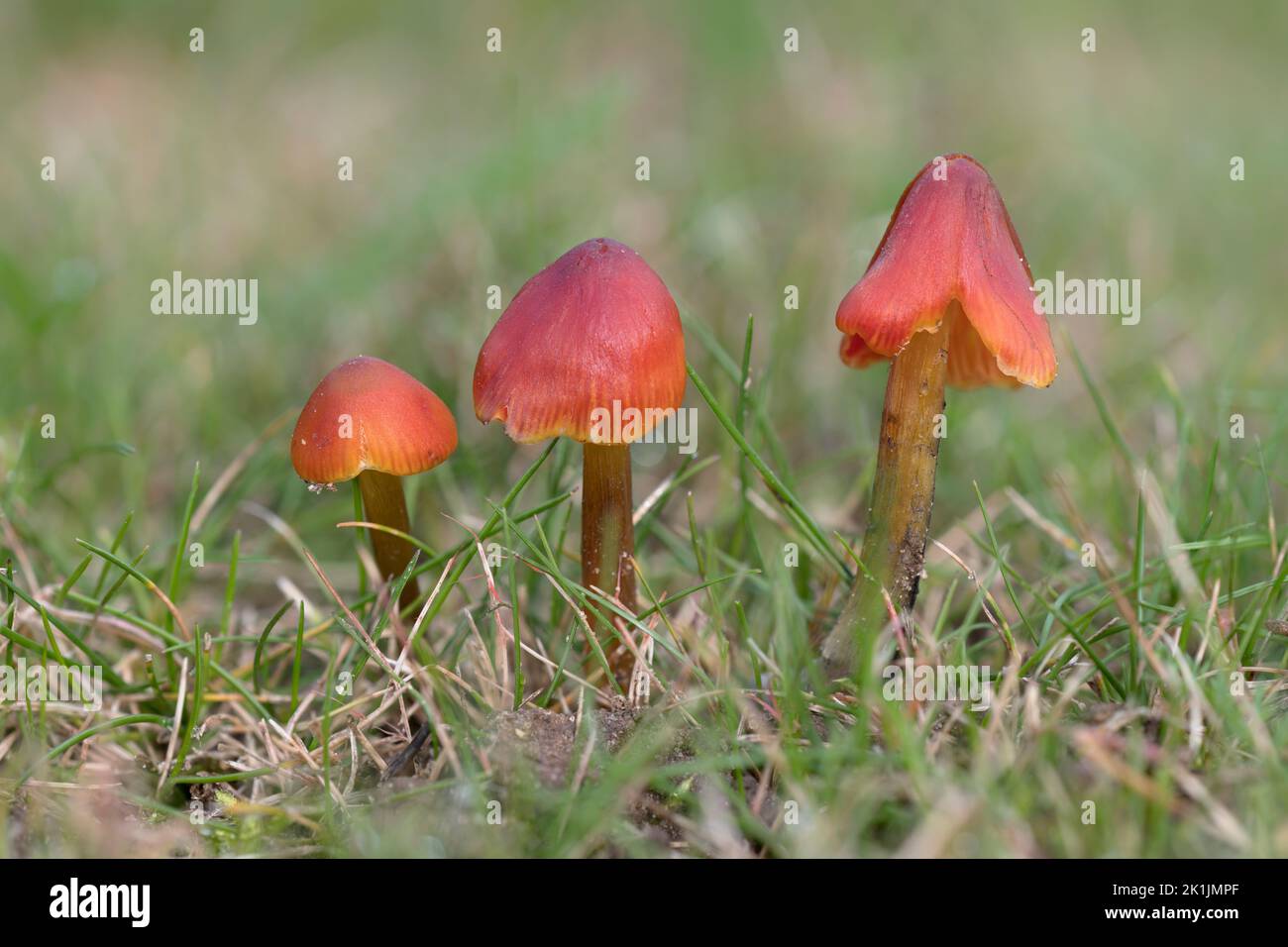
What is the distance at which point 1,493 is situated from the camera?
3.37 meters

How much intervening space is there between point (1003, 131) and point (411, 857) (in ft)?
18.8

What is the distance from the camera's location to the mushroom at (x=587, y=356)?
251 cm

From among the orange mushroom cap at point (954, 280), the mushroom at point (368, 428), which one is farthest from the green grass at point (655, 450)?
the orange mushroom cap at point (954, 280)

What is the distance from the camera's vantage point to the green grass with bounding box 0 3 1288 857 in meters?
2.40

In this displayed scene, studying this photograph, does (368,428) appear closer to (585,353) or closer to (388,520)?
(388,520)

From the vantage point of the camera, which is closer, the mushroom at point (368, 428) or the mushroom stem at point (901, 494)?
the mushroom at point (368, 428)
